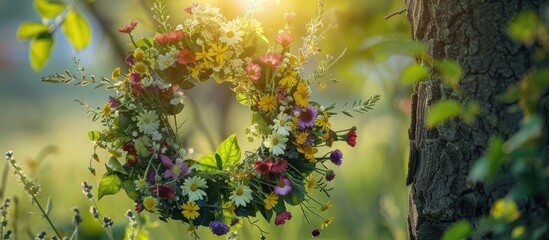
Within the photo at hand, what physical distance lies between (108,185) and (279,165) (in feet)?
1.54

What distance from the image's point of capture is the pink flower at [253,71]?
1815 millimetres

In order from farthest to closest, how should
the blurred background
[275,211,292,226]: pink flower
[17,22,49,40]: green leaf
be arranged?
the blurred background < [275,211,292,226]: pink flower < [17,22,49,40]: green leaf

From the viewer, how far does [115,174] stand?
1901 mm

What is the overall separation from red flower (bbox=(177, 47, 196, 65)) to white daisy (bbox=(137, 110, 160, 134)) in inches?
6.2

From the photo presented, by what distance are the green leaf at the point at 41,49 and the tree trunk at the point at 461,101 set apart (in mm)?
817

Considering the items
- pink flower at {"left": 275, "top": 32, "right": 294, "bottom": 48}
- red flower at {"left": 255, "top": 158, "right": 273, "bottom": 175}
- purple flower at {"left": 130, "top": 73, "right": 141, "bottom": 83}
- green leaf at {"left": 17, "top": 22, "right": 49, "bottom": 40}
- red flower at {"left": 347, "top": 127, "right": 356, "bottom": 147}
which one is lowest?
green leaf at {"left": 17, "top": 22, "right": 49, "bottom": 40}

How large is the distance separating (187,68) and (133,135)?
23 cm

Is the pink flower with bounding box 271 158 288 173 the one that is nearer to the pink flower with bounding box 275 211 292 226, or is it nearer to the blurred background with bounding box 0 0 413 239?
the pink flower with bounding box 275 211 292 226

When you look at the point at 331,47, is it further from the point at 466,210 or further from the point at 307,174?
the point at 466,210

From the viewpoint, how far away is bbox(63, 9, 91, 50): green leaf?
3.37 ft

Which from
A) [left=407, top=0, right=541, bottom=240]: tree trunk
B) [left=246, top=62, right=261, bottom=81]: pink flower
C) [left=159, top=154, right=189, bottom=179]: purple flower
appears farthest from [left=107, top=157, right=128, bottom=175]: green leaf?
[left=407, top=0, right=541, bottom=240]: tree trunk

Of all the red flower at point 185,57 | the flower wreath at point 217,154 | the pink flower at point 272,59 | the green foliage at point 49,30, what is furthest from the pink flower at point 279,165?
the green foliage at point 49,30

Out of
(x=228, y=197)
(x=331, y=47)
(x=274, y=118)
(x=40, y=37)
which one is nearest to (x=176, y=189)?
(x=228, y=197)

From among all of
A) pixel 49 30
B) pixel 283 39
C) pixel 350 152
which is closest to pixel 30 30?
pixel 49 30
